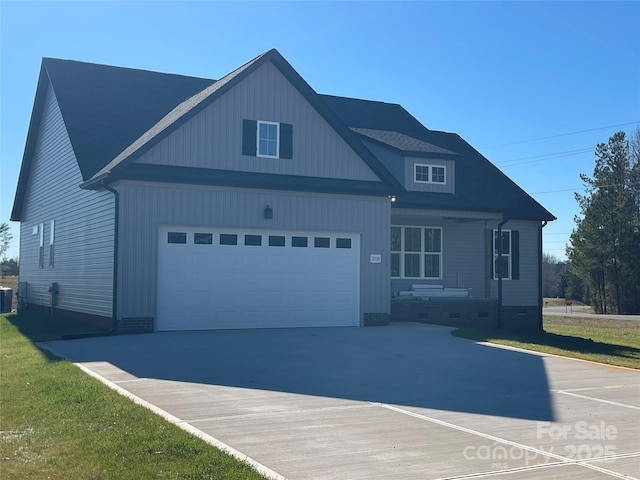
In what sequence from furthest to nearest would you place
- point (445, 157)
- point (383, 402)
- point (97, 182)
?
1. point (445, 157)
2. point (97, 182)
3. point (383, 402)

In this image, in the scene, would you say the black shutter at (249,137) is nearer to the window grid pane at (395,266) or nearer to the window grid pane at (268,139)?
the window grid pane at (268,139)

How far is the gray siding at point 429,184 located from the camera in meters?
25.0

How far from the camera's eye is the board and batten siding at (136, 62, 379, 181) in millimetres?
18391

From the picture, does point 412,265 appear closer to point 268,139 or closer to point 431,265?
point 431,265

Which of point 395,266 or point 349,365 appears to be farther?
point 395,266

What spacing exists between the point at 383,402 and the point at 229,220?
9.47 m

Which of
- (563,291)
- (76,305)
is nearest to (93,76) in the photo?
(76,305)

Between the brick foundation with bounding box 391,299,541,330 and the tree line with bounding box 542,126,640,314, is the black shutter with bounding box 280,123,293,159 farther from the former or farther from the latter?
the tree line with bounding box 542,126,640,314

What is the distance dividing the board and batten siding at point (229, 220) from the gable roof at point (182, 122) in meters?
0.38

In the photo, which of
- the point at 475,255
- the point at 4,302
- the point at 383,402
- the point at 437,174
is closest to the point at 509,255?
the point at 475,255

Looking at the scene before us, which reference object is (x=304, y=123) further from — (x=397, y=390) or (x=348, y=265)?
(x=397, y=390)

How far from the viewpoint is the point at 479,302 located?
2483 centimetres

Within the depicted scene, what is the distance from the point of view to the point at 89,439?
7543 mm

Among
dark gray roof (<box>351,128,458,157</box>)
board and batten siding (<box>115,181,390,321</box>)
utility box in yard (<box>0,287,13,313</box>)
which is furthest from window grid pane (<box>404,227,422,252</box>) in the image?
utility box in yard (<box>0,287,13,313</box>)
